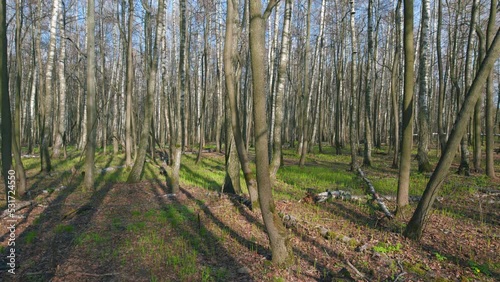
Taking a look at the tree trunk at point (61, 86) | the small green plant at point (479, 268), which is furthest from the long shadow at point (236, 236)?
the tree trunk at point (61, 86)

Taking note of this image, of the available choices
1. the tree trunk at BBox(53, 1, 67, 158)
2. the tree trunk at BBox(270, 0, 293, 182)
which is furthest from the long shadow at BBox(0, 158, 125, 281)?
the tree trunk at BBox(53, 1, 67, 158)

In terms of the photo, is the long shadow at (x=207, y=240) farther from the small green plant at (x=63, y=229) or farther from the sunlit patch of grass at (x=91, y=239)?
the small green plant at (x=63, y=229)

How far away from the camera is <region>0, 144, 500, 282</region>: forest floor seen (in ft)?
13.6

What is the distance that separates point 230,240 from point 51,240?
2.86m

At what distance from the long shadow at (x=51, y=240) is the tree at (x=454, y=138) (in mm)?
4802

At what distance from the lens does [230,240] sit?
17.4 ft

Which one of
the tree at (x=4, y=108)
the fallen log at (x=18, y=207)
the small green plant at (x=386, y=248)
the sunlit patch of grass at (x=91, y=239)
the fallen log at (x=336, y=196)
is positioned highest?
the tree at (x=4, y=108)

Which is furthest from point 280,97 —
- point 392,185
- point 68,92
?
point 68,92

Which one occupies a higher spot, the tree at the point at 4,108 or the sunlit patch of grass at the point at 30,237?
the tree at the point at 4,108

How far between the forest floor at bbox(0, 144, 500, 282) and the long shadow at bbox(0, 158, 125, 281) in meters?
0.02

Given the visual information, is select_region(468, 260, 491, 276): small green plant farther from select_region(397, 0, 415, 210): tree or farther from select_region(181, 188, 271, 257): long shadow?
select_region(181, 188, 271, 257): long shadow

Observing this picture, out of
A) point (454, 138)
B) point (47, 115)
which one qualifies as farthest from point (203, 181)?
point (454, 138)

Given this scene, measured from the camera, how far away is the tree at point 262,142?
4.18 meters

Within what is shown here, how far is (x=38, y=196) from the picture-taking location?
7.87 m
